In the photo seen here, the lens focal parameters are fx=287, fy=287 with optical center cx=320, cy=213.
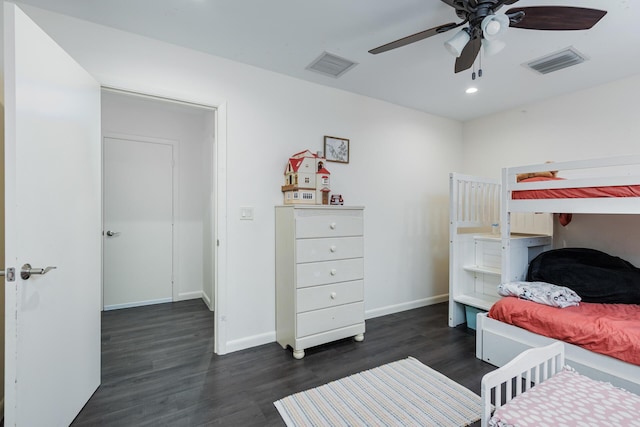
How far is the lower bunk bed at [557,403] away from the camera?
1.04 metres

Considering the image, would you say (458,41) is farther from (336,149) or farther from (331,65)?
(336,149)

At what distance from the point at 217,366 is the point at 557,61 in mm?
3763

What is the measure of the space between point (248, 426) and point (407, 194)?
287 centimetres

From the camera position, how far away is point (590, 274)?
240 centimetres

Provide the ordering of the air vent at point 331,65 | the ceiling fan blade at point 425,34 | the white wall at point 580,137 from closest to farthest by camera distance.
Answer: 1. the ceiling fan blade at point 425,34
2. the air vent at point 331,65
3. the white wall at point 580,137

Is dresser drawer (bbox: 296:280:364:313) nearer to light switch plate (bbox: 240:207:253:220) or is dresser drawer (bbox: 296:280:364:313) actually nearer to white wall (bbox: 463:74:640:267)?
light switch plate (bbox: 240:207:253:220)

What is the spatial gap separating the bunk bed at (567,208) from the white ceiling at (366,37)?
3.00 feet

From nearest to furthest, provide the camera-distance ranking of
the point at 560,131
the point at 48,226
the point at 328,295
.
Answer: the point at 48,226
the point at 328,295
the point at 560,131

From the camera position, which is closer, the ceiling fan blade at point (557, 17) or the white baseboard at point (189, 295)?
the ceiling fan blade at point (557, 17)


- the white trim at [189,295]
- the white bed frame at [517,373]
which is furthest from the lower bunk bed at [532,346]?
the white trim at [189,295]

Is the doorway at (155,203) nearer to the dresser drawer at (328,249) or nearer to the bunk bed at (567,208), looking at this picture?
the dresser drawer at (328,249)

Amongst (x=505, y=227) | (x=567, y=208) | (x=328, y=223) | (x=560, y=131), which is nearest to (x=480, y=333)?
(x=505, y=227)

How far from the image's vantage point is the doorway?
139 inches

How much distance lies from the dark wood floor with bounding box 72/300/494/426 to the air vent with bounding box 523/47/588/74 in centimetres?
255
